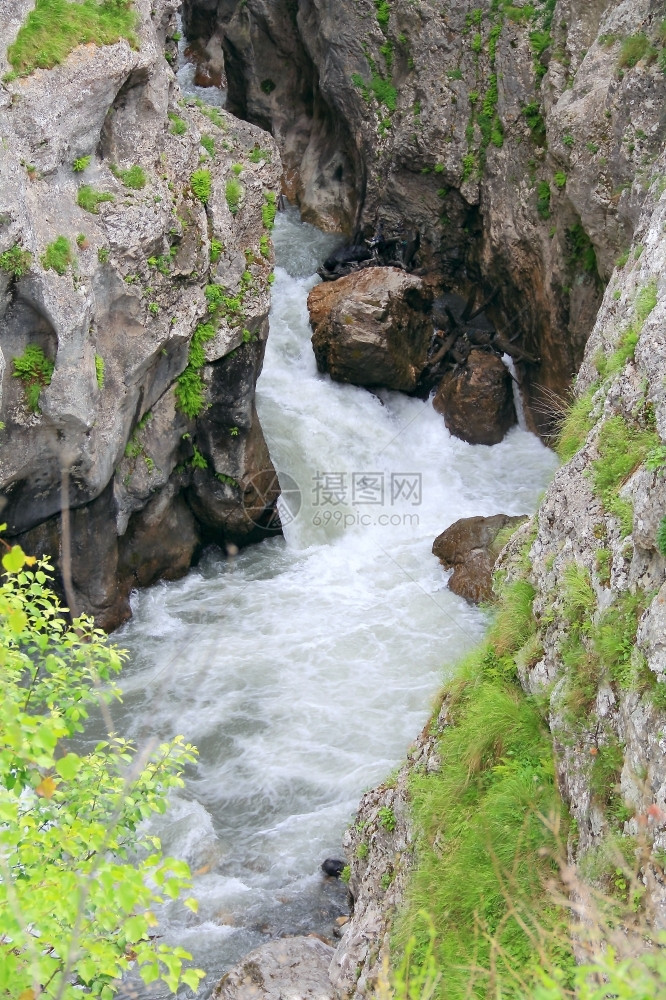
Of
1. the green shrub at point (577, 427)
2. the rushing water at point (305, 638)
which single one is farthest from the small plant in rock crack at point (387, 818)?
the green shrub at point (577, 427)

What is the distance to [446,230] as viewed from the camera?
19453mm

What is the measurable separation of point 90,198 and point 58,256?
4.06ft

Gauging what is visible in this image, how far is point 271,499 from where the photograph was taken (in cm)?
1566

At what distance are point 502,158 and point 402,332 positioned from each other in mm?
4017

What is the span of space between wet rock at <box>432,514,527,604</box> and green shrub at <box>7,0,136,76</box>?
29.7 feet

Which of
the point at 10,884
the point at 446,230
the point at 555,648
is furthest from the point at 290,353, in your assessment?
the point at 10,884

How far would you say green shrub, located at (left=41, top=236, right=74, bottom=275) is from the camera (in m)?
10.6

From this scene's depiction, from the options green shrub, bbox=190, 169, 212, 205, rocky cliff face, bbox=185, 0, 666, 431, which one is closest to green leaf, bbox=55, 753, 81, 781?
green shrub, bbox=190, 169, 212, 205

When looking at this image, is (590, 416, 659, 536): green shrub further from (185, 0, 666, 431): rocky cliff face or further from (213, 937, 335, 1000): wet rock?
(185, 0, 666, 431): rocky cliff face

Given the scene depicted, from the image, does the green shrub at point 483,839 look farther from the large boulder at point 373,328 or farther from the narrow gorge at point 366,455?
the large boulder at point 373,328

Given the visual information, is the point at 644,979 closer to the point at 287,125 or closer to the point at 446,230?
the point at 446,230

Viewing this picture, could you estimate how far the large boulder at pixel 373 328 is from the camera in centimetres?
1700

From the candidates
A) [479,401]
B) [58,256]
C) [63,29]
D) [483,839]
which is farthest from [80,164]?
[483,839]

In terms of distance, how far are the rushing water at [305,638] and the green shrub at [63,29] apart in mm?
6965
